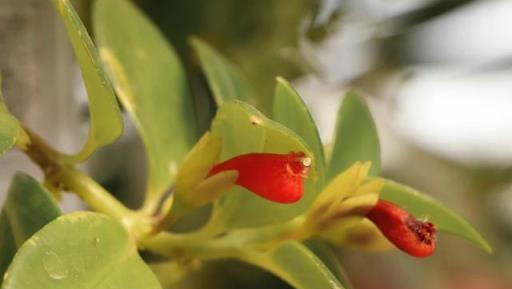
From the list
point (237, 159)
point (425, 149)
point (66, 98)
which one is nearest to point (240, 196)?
point (237, 159)

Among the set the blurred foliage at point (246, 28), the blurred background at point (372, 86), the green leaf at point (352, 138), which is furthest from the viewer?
the blurred foliage at point (246, 28)

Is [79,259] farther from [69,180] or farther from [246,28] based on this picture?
[246,28]

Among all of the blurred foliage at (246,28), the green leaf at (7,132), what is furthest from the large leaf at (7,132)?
the blurred foliage at (246,28)

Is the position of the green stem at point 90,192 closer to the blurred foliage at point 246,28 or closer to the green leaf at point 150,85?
the green leaf at point 150,85

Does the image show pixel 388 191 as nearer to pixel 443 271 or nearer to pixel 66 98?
pixel 66 98

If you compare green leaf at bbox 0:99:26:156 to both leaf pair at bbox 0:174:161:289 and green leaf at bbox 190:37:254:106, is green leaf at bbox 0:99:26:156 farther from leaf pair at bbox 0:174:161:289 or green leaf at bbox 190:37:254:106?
green leaf at bbox 190:37:254:106

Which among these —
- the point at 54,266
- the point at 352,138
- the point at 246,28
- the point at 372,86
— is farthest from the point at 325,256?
the point at 372,86

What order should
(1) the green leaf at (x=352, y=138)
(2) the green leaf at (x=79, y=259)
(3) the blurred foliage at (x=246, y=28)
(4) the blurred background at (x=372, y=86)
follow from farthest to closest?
(3) the blurred foliage at (x=246, y=28)
(4) the blurred background at (x=372, y=86)
(1) the green leaf at (x=352, y=138)
(2) the green leaf at (x=79, y=259)
